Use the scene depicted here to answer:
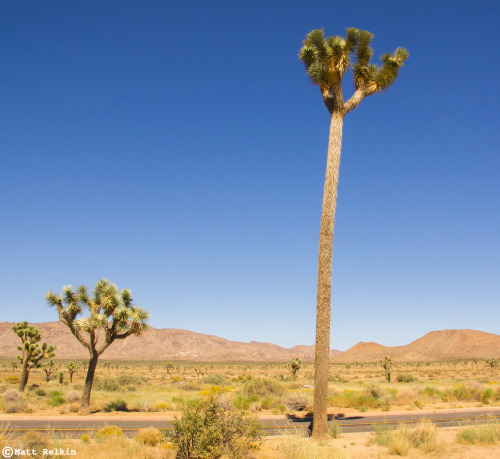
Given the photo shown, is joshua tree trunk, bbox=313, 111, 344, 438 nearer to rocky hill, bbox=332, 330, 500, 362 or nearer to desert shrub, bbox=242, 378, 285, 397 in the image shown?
desert shrub, bbox=242, 378, 285, 397

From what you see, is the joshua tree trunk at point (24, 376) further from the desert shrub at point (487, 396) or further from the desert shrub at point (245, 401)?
the desert shrub at point (487, 396)

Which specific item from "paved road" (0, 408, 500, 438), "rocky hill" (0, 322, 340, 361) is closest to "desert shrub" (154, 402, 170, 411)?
"paved road" (0, 408, 500, 438)

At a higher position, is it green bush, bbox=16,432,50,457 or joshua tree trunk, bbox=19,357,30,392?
green bush, bbox=16,432,50,457

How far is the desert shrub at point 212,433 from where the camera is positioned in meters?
8.73

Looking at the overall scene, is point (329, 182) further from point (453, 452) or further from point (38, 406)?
point (38, 406)

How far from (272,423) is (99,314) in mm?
10393

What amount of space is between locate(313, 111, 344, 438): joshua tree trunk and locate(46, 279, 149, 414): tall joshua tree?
40.3ft

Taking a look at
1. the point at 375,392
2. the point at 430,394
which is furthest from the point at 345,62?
the point at 430,394

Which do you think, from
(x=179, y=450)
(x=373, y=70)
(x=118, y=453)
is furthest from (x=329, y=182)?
(x=118, y=453)

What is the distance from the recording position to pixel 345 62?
45.7ft

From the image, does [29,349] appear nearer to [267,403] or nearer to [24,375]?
[24,375]

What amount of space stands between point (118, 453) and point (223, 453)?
2739 mm

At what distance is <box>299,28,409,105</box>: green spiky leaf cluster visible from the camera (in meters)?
13.8

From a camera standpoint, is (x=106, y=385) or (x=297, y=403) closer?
(x=297, y=403)
